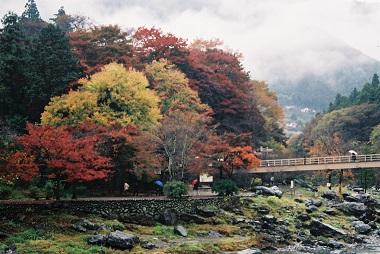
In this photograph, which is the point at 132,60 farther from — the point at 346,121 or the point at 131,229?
the point at 346,121

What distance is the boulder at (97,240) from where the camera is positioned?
91.3 feet

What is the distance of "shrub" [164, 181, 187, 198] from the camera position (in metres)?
39.8

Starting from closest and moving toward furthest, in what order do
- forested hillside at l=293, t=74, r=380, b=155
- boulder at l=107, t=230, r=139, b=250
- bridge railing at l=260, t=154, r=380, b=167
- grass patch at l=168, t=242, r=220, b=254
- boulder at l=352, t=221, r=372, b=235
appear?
1. boulder at l=107, t=230, r=139, b=250
2. grass patch at l=168, t=242, r=220, b=254
3. boulder at l=352, t=221, r=372, b=235
4. bridge railing at l=260, t=154, r=380, b=167
5. forested hillside at l=293, t=74, r=380, b=155

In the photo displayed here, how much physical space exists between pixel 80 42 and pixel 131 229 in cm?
3386

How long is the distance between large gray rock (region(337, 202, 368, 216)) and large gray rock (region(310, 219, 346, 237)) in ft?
27.0

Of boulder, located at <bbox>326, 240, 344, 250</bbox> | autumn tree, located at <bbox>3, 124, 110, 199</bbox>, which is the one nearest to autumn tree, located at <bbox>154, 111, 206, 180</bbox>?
autumn tree, located at <bbox>3, 124, 110, 199</bbox>

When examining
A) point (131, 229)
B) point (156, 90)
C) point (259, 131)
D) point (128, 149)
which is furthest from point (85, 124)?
point (259, 131)

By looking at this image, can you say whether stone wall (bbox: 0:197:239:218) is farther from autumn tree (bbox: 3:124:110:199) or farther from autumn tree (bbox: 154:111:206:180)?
autumn tree (bbox: 154:111:206:180)

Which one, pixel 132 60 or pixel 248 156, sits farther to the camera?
pixel 132 60

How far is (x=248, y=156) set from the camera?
5066 cm

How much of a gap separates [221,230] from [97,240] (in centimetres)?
1045

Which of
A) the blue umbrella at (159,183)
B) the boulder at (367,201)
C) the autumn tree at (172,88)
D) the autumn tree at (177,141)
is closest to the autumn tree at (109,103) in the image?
the autumn tree at (177,141)

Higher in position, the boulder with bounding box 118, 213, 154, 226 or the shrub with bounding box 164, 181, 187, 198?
the shrub with bounding box 164, 181, 187, 198

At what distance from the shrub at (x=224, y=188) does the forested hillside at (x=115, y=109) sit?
192cm
